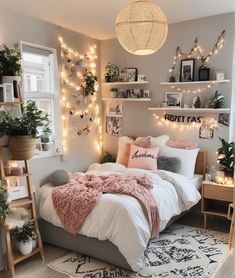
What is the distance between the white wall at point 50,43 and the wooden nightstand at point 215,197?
1.77 meters

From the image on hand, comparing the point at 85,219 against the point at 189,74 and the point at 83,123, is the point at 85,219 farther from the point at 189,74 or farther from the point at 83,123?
the point at 189,74

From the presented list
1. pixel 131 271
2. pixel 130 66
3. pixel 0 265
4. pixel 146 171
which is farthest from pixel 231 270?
pixel 130 66

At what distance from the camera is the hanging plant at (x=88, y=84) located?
14.0 feet

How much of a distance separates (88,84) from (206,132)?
179 centimetres

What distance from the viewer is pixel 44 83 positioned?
3.77m

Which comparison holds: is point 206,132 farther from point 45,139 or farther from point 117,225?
point 45,139

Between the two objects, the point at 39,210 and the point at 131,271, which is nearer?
the point at 131,271

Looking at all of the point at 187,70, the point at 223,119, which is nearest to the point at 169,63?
the point at 187,70

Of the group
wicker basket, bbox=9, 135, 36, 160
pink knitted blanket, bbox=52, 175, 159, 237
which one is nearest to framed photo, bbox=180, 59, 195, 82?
pink knitted blanket, bbox=52, 175, 159, 237

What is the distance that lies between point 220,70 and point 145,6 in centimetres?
190

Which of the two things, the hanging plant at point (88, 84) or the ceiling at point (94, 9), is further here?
the hanging plant at point (88, 84)

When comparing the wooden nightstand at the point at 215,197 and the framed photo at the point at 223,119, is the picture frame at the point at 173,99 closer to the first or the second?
the framed photo at the point at 223,119

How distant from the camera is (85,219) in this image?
2.79m

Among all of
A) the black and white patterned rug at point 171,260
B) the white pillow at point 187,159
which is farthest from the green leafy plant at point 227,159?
the black and white patterned rug at point 171,260
